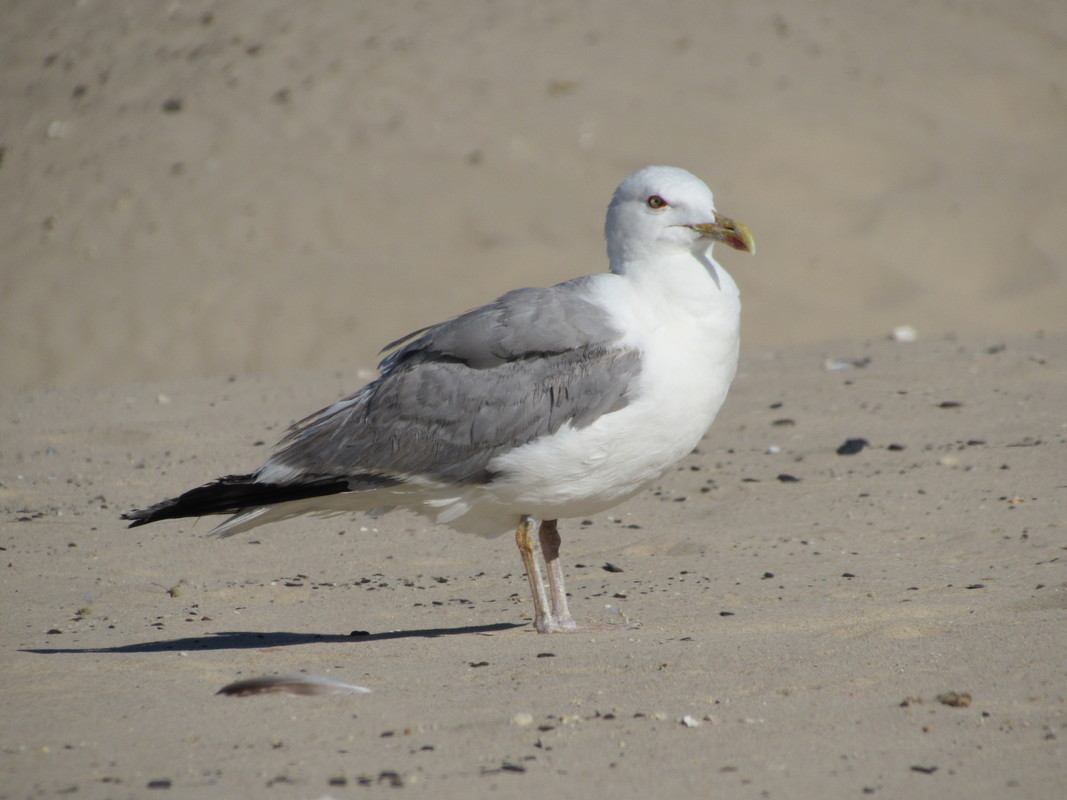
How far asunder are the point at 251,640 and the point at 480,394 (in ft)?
4.33

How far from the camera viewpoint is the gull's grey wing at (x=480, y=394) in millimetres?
4699

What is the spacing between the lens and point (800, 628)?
15.0 feet

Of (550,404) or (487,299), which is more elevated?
(487,299)

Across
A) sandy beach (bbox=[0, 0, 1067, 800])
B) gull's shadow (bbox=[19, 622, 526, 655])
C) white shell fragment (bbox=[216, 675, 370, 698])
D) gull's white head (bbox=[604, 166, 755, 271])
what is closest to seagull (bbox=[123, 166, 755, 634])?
gull's white head (bbox=[604, 166, 755, 271])

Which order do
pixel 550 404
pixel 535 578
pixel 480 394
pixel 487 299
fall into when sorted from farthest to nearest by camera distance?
pixel 487 299 → pixel 535 578 → pixel 480 394 → pixel 550 404

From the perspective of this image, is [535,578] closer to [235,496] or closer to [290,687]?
[235,496]

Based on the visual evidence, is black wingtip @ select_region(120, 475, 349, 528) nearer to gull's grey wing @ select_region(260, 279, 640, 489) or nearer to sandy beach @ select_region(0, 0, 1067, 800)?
gull's grey wing @ select_region(260, 279, 640, 489)

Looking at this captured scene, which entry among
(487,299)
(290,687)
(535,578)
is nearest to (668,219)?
(535,578)

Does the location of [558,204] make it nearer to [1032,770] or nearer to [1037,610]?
[1037,610]

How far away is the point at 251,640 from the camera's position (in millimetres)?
4938

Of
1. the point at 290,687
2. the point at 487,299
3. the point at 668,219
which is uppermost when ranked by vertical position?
the point at 487,299

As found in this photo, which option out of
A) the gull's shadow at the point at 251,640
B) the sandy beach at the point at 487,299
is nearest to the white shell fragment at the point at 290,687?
the sandy beach at the point at 487,299

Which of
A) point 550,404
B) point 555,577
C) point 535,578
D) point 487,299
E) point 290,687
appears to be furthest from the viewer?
point 487,299

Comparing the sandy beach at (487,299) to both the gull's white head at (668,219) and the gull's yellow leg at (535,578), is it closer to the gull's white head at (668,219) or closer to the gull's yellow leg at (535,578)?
the gull's yellow leg at (535,578)
